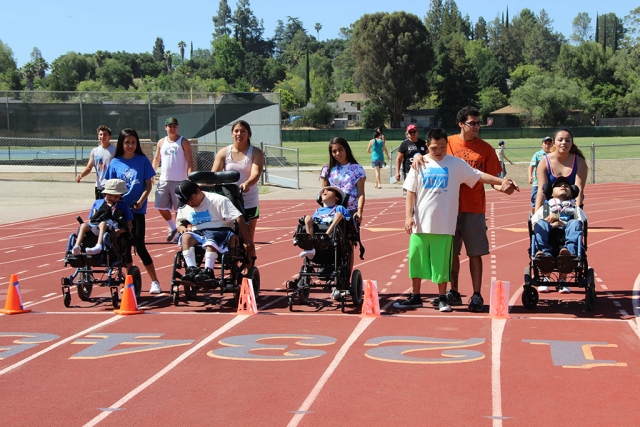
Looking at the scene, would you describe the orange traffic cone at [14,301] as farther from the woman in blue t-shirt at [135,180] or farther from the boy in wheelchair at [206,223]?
the boy in wheelchair at [206,223]

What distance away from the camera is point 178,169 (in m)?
12.9

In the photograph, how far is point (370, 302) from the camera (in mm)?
8594

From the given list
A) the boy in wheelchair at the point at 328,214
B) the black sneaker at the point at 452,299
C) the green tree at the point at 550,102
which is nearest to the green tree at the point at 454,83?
the green tree at the point at 550,102

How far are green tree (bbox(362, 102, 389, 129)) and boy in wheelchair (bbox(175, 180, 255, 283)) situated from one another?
90.6 m

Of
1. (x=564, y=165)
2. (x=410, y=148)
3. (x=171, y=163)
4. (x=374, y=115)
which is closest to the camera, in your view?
(x=564, y=165)

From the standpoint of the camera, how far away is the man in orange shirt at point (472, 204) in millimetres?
8852

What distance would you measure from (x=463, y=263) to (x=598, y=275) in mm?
2011

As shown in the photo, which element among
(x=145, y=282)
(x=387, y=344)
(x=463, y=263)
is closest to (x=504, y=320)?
(x=387, y=344)

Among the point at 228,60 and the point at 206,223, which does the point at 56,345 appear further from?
the point at 228,60

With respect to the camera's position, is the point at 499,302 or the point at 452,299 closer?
the point at 499,302

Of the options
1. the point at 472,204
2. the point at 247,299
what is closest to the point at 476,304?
the point at 472,204

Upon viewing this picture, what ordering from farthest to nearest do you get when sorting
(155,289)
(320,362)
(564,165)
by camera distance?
(155,289) < (564,165) < (320,362)

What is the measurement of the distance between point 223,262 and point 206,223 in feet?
1.69

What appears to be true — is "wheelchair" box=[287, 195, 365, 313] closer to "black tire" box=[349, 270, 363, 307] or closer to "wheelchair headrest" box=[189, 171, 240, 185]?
"black tire" box=[349, 270, 363, 307]
